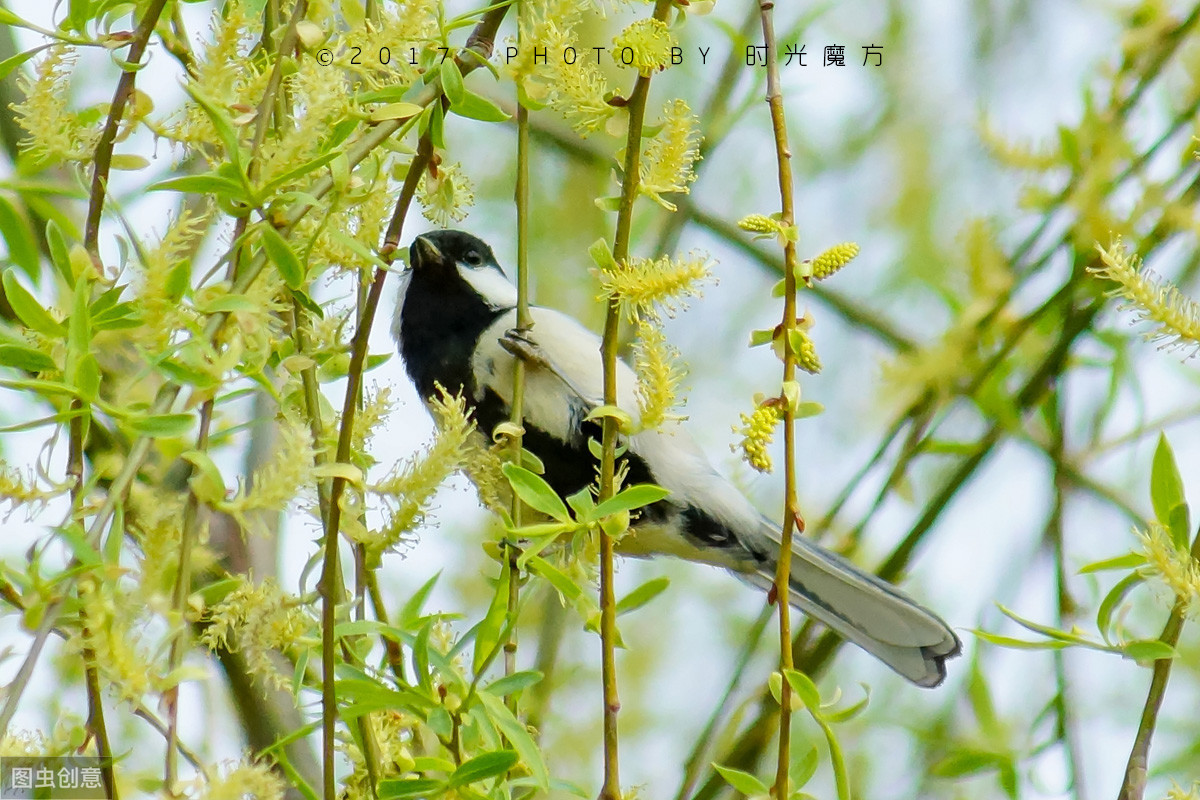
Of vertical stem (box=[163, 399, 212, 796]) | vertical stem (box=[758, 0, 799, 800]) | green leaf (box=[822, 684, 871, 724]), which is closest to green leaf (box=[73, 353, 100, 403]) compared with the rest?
vertical stem (box=[163, 399, 212, 796])

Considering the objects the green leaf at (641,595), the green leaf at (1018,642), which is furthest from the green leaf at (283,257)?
the green leaf at (1018,642)

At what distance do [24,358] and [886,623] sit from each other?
1.68 meters

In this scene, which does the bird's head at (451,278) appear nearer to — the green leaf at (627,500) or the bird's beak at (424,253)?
the bird's beak at (424,253)

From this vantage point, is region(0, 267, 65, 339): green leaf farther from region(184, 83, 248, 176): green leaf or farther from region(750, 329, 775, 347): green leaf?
region(750, 329, 775, 347): green leaf

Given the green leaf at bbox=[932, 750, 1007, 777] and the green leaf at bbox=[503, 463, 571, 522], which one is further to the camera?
the green leaf at bbox=[932, 750, 1007, 777]

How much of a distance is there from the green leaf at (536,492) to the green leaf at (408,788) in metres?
0.22

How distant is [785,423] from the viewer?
39.8 inches

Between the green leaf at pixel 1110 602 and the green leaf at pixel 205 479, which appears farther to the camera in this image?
the green leaf at pixel 1110 602

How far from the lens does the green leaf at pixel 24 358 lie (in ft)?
2.89

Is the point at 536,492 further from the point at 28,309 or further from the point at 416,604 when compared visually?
the point at 28,309

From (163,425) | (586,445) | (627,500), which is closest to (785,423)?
(627,500)

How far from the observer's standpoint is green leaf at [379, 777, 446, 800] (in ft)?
3.07

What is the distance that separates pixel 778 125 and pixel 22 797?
2.77ft

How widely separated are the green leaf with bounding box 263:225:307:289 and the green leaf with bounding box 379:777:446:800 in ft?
1.24
